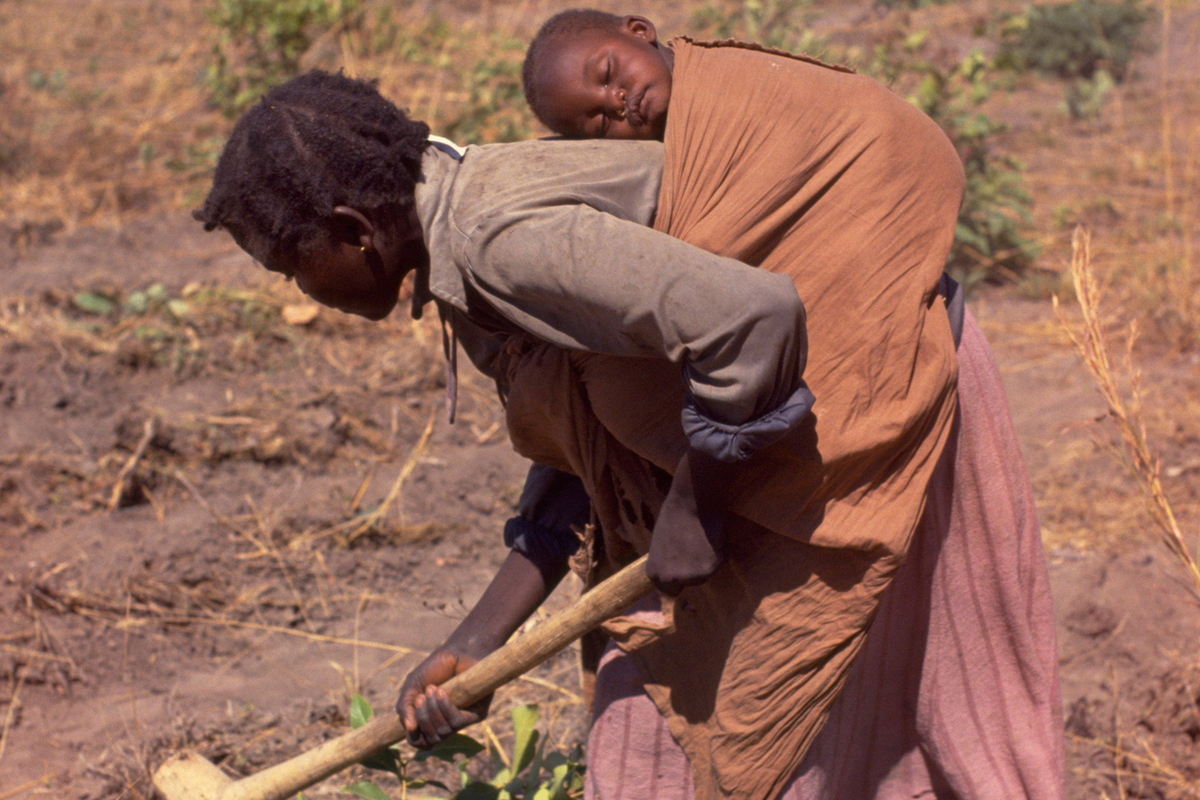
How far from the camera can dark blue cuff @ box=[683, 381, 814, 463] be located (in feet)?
4.12

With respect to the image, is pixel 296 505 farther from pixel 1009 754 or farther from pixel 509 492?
pixel 1009 754

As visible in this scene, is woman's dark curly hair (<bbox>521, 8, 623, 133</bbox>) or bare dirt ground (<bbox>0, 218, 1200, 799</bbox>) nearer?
woman's dark curly hair (<bbox>521, 8, 623, 133</bbox>)

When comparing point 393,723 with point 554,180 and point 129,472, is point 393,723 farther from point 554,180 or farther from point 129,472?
point 129,472

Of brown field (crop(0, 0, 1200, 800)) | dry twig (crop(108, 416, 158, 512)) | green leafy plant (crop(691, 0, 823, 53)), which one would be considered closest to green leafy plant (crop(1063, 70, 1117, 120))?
brown field (crop(0, 0, 1200, 800))

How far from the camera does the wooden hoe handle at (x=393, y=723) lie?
1.52 metres

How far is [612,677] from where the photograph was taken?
1711 millimetres

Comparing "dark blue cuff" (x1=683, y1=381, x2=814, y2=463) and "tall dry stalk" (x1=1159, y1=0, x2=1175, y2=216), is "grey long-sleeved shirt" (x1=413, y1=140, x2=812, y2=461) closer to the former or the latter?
"dark blue cuff" (x1=683, y1=381, x2=814, y2=463)

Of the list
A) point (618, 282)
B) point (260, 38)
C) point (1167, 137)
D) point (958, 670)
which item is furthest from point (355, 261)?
point (260, 38)

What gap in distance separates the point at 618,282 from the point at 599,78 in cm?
48

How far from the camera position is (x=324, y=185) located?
1.37 m

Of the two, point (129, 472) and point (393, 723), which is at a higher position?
point (393, 723)

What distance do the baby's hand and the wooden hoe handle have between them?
Result: 16mm

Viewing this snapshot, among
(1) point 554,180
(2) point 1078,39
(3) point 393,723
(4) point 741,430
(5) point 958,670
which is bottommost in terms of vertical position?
(3) point 393,723

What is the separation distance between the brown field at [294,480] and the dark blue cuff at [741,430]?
30.8 inches
